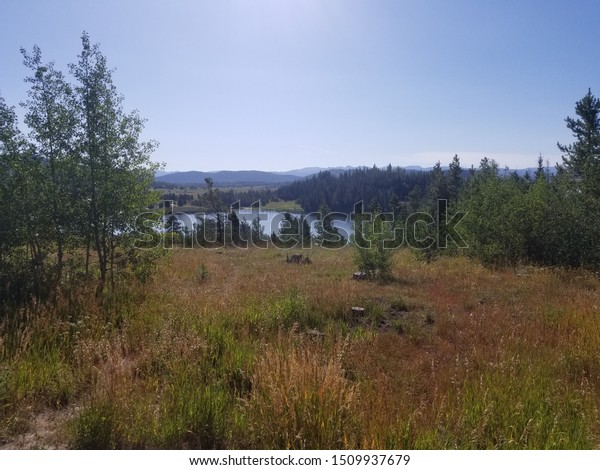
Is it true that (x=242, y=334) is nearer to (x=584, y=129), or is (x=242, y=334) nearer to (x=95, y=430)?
(x=95, y=430)

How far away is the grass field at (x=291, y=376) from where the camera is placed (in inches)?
120

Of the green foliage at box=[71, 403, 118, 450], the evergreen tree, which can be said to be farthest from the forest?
the evergreen tree

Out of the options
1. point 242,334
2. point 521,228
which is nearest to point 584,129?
point 521,228

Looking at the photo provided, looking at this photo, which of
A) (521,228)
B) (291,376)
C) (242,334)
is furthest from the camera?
(521,228)

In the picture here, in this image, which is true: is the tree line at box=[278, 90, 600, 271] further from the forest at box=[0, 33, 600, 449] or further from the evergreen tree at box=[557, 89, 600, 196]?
the evergreen tree at box=[557, 89, 600, 196]

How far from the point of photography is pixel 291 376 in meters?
3.25

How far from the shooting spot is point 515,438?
3039 mm

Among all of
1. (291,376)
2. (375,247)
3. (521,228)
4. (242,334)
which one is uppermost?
(521,228)

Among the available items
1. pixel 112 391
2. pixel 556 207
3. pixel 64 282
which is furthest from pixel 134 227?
pixel 556 207

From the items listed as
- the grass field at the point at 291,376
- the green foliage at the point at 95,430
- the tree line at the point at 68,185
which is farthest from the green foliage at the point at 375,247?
the green foliage at the point at 95,430

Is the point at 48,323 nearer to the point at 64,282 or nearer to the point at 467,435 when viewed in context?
the point at 64,282

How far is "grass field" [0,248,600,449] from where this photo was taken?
10.0 feet

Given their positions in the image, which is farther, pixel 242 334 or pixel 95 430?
pixel 242 334

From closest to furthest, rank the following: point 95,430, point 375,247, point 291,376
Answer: point 95,430 < point 291,376 < point 375,247
